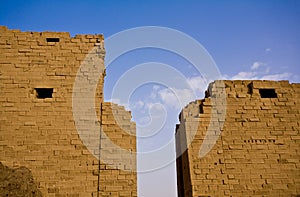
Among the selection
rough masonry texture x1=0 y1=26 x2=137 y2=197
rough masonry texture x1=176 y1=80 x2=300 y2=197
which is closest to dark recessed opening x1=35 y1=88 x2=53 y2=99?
rough masonry texture x1=0 y1=26 x2=137 y2=197

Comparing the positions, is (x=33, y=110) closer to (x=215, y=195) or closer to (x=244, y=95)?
(x=215, y=195)

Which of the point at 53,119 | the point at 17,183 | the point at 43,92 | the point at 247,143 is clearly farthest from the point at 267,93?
the point at 17,183

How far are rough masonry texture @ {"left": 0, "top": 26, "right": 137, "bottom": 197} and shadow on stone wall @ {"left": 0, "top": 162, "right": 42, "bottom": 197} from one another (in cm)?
13

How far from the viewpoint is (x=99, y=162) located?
8.36m

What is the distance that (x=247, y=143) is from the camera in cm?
918

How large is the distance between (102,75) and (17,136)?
301 cm

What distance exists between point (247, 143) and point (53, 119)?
5.75 m

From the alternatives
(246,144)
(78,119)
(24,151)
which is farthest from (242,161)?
(24,151)

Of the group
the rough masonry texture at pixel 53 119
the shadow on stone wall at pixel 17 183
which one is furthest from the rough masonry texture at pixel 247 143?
the shadow on stone wall at pixel 17 183

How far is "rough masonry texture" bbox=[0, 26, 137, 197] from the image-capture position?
8094 millimetres

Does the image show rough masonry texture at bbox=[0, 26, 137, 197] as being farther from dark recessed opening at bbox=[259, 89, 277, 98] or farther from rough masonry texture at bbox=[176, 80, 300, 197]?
dark recessed opening at bbox=[259, 89, 277, 98]

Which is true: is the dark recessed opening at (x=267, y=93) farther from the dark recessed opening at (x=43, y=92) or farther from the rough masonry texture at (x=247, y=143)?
the dark recessed opening at (x=43, y=92)

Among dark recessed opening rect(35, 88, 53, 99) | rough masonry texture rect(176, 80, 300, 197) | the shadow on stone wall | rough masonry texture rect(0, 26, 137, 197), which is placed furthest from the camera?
dark recessed opening rect(35, 88, 53, 99)

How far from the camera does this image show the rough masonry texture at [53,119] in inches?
319
